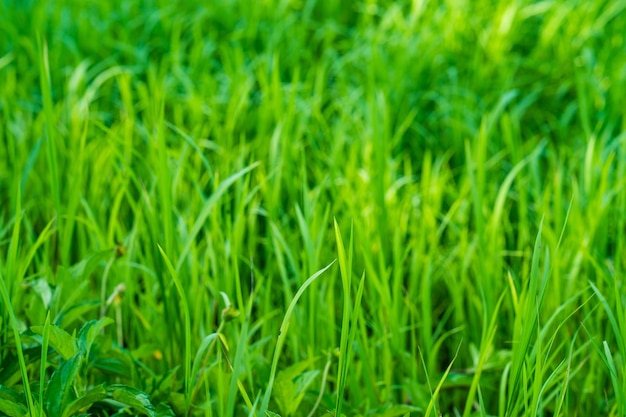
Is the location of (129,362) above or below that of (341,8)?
below

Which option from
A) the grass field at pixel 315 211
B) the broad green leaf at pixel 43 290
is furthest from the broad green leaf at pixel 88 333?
the broad green leaf at pixel 43 290

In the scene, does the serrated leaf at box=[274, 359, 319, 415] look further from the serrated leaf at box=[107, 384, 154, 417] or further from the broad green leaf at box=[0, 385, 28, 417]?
the broad green leaf at box=[0, 385, 28, 417]

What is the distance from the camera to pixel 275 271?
63.9 inches

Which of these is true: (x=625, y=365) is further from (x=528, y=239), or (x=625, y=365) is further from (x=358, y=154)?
(x=358, y=154)

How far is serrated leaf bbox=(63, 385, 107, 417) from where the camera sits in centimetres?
98

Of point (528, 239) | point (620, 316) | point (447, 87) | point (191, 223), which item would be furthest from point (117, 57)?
point (620, 316)

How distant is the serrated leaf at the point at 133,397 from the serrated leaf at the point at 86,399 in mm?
18

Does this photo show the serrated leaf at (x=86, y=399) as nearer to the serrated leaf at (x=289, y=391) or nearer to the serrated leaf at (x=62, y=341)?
the serrated leaf at (x=62, y=341)

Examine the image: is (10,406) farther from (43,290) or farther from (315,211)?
(315,211)

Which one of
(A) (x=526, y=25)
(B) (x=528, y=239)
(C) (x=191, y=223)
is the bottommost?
(B) (x=528, y=239)

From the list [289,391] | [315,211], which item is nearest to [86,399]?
[289,391]

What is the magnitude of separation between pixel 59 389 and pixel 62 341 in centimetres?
7

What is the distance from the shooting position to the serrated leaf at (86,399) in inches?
38.5

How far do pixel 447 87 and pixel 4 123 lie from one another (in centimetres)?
119
